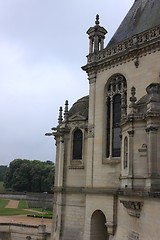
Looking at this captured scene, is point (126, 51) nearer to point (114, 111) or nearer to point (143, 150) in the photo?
point (114, 111)

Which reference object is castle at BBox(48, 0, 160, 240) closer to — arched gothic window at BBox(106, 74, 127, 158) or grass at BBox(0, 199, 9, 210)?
arched gothic window at BBox(106, 74, 127, 158)

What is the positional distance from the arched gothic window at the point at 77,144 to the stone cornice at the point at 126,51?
5.55 m

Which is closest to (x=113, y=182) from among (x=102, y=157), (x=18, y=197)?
(x=102, y=157)

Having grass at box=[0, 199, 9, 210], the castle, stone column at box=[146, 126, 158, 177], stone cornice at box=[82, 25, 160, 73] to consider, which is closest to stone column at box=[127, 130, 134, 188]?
the castle

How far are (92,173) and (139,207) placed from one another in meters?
8.82

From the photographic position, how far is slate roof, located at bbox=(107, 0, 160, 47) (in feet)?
84.5

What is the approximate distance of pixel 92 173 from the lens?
1049 inches

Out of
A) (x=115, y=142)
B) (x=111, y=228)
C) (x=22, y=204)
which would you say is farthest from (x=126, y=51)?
(x=22, y=204)

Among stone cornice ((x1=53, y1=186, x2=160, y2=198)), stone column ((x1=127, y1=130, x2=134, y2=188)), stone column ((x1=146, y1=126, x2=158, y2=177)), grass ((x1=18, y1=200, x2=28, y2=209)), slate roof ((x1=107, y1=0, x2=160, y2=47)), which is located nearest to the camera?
stone cornice ((x1=53, y1=186, x2=160, y2=198))

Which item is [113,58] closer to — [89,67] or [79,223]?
[89,67]

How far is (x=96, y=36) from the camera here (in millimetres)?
29828

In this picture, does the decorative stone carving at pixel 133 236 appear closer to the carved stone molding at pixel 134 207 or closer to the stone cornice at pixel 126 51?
the carved stone molding at pixel 134 207

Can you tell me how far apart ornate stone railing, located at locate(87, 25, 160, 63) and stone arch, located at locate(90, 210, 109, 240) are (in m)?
12.6

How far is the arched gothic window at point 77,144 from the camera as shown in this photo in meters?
29.2
